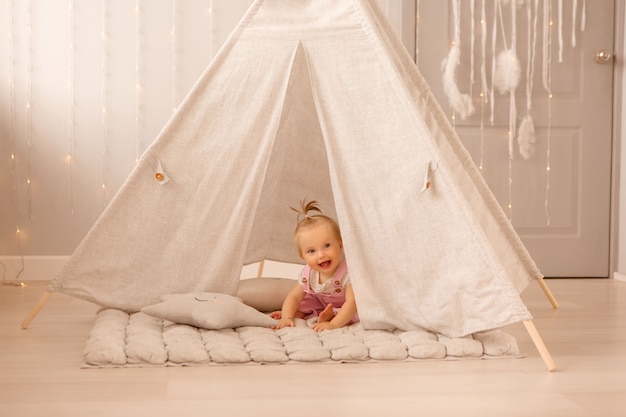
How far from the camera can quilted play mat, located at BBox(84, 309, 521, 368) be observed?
206 centimetres

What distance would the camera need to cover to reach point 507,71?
13.0 ft

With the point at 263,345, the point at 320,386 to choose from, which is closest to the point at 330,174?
the point at 263,345

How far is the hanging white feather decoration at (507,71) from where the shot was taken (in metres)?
3.97

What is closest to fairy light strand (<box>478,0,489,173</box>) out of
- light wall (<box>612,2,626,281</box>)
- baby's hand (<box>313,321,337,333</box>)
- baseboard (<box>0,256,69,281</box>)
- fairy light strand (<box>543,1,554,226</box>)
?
fairy light strand (<box>543,1,554,226</box>)

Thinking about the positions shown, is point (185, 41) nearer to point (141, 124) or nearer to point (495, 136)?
Result: point (141, 124)

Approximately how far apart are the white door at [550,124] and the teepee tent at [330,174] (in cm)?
129

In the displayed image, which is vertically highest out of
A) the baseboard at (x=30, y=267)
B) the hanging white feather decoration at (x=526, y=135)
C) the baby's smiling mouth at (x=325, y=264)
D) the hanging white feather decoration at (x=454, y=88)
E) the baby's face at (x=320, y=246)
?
the hanging white feather decoration at (x=454, y=88)

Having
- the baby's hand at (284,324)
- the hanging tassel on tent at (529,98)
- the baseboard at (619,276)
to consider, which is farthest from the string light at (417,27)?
the baby's hand at (284,324)

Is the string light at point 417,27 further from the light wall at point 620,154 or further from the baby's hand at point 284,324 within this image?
the baby's hand at point 284,324

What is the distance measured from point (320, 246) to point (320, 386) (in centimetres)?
78

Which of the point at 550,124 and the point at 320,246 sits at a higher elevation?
the point at 550,124

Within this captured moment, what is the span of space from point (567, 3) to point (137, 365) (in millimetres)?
2915

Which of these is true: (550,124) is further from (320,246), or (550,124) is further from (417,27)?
(320,246)

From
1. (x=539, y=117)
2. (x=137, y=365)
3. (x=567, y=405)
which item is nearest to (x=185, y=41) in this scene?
(x=539, y=117)
